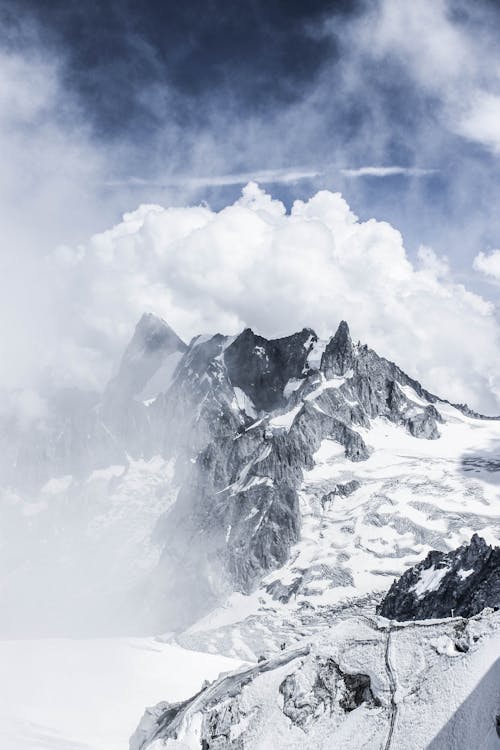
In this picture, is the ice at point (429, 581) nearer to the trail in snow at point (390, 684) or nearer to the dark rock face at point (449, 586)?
the dark rock face at point (449, 586)

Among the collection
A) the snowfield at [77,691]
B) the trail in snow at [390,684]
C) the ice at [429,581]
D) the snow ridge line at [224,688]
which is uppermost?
the ice at [429,581]

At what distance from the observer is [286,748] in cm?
2670

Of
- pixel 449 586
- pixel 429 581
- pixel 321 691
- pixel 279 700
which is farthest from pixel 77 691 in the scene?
pixel 429 581

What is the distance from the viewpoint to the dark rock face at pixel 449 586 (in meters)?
151

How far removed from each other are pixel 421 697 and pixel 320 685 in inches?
197

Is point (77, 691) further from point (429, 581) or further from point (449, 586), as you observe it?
point (429, 581)

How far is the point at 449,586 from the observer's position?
543 ft

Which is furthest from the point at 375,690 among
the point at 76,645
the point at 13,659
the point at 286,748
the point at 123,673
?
the point at 76,645

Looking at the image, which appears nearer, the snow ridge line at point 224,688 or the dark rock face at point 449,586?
the snow ridge line at point 224,688

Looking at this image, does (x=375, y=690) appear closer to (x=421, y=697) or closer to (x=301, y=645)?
(x=421, y=697)

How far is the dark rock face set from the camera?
151125 mm

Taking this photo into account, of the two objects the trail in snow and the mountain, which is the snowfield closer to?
the mountain

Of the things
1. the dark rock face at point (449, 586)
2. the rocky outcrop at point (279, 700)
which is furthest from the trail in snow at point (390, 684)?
the dark rock face at point (449, 586)

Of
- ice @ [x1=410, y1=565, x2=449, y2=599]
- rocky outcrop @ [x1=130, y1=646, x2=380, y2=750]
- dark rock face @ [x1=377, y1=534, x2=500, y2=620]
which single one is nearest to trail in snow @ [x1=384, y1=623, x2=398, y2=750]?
rocky outcrop @ [x1=130, y1=646, x2=380, y2=750]
